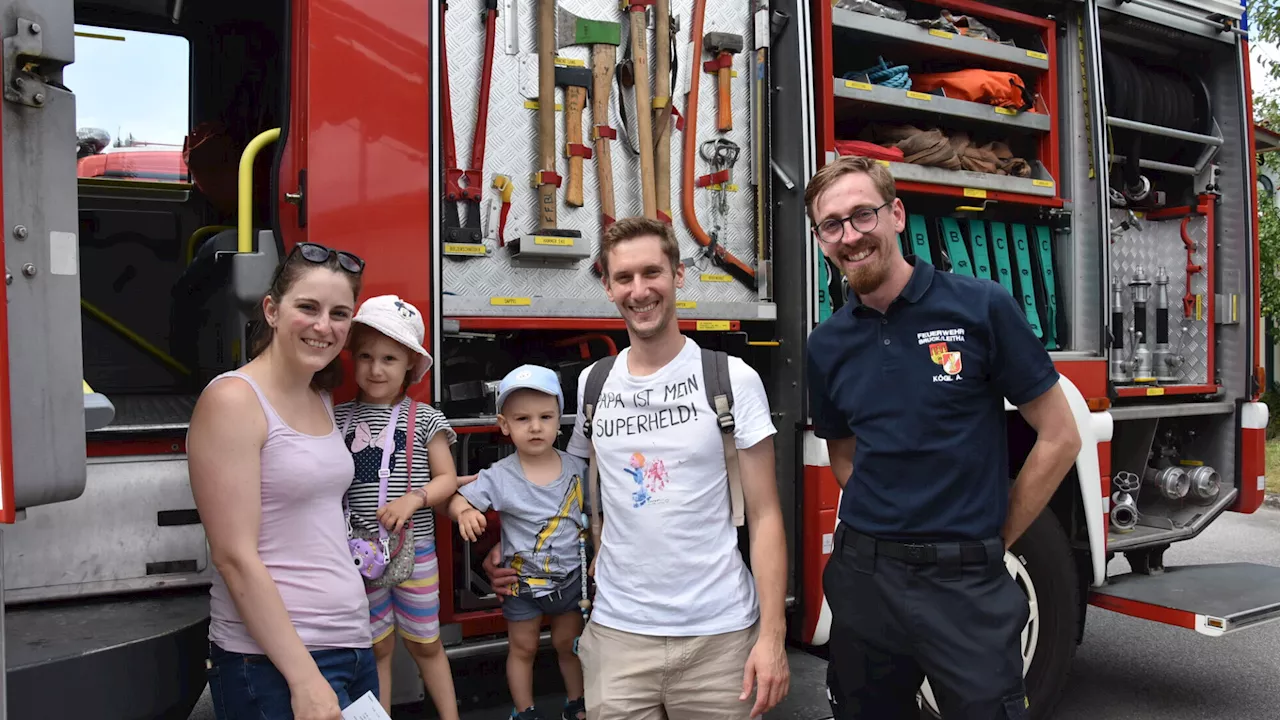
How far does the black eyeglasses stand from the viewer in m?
2.30

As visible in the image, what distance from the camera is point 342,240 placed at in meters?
2.61

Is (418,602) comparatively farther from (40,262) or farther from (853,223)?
(853,223)

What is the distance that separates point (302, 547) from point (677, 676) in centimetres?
86

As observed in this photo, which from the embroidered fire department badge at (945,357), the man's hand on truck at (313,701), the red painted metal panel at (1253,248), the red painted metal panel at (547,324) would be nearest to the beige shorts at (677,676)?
the man's hand on truck at (313,701)

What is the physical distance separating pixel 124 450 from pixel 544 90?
1.62 m

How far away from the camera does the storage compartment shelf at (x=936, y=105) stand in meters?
3.66

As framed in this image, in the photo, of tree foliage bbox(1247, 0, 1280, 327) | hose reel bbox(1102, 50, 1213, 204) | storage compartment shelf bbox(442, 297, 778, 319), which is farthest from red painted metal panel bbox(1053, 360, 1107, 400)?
tree foliage bbox(1247, 0, 1280, 327)

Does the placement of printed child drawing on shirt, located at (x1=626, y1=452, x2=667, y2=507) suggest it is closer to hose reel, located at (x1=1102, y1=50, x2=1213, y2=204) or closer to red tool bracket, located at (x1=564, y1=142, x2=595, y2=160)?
red tool bracket, located at (x1=564, y1=142, x2=595, y2=160)

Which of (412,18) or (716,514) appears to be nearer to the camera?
(716,514)

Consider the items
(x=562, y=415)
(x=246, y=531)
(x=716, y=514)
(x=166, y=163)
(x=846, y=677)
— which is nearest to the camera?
(x=246, y=531)

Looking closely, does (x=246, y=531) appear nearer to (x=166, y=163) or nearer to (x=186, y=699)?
(x=186, y=699)

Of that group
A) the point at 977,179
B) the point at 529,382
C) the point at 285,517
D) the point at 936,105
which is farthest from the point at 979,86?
the point at 285,517

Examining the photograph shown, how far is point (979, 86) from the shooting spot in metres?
3.97

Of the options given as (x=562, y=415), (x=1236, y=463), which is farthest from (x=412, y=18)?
(x=1236, y=463)
